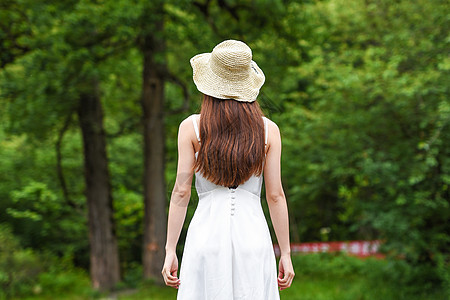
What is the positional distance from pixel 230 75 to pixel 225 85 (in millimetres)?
57

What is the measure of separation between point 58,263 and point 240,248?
11.0 m

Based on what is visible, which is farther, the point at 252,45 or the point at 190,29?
the point at 252,45

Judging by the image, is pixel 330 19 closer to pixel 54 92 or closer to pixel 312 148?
pixel 312 148

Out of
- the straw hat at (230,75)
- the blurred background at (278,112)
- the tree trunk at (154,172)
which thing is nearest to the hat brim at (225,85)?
the straw hat at (230,75)


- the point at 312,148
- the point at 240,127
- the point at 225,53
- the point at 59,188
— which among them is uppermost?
the point at 225,53

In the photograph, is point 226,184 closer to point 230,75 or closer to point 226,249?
point 226,249

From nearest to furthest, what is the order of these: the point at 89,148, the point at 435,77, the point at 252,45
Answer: the point at 435,77, the point at 252,45, the point at 89,148

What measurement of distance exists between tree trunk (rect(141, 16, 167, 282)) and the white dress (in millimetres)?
7479

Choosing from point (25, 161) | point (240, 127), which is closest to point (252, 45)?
point (25, 161)

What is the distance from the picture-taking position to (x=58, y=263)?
1270cm

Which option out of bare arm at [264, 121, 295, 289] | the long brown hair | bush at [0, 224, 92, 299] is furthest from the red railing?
the long brown hair

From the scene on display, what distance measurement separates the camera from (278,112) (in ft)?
22.4

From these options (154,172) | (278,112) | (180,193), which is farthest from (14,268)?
(180,193)

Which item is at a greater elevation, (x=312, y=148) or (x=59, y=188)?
(x=312, y=148)
